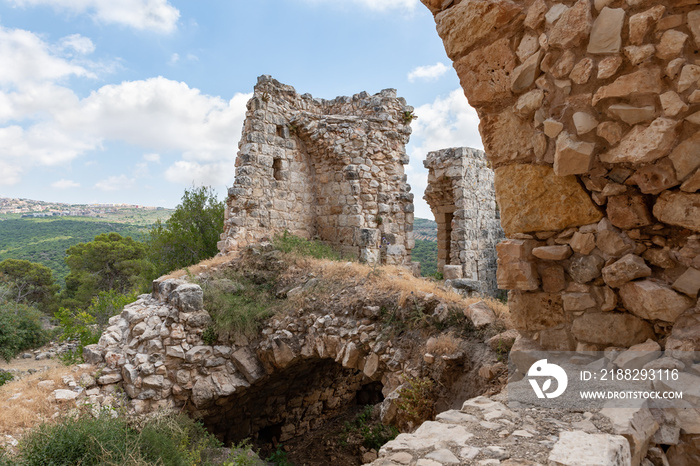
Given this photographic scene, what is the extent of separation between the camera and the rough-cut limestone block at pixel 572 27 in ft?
7.46

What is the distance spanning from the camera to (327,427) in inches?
328

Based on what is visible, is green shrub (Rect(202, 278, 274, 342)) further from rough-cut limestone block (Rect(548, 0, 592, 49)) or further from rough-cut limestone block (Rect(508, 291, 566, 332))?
rough-cut limestone block (Rect(548, 0, 592, 49))

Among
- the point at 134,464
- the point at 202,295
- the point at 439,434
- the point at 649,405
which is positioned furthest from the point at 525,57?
the point at 202,295

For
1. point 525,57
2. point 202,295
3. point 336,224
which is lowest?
point 202,295

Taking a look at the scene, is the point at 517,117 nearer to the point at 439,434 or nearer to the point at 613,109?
the point at 613,109

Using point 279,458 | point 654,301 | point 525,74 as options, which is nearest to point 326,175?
point 279,458

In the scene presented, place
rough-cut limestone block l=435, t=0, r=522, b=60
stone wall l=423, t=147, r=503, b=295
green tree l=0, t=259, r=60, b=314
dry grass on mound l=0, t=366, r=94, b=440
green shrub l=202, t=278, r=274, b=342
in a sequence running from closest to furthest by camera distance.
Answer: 1. rough-cut limestone block l=435, t=0, r=522, b=60
2. dry grass on mound l=0, t=366, r=94, b=440
3. green shrub l=202, t=278, r=274, b=342
4. stone wall l=423, t=147, r=503, b=295
5. green tree l=0, t=259, r=60, b=314

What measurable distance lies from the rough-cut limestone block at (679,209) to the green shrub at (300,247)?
21.3ft

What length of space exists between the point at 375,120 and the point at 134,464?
825cm

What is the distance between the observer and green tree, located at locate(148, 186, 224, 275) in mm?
14008

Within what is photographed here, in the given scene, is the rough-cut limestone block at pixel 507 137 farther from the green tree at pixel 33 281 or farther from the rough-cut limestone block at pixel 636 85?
the green tree at pixel 33 281

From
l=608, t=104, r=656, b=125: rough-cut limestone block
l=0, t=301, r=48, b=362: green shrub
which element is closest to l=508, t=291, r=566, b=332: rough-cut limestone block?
l=608, t=104, r=656, b=125: rough-cut limestone block

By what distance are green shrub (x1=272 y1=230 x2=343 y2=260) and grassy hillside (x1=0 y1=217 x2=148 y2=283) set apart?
83.1 ft

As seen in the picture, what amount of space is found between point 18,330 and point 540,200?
18.2m
